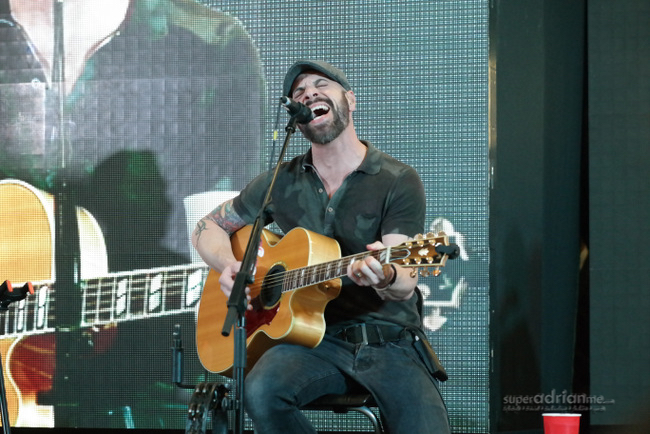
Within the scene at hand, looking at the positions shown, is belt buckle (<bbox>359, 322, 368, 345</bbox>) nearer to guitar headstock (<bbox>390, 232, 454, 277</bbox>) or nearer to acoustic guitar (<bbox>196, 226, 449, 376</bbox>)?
acoustic guitar (<bbox>196, 226, 449, 376</bbox>)

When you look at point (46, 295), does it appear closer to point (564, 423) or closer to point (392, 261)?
point (392, 261)

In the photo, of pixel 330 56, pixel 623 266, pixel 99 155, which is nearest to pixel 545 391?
pixel 623 266

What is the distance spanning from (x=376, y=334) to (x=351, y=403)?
0.83 feet

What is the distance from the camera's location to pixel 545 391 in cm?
379

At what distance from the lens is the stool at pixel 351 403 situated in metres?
2.45

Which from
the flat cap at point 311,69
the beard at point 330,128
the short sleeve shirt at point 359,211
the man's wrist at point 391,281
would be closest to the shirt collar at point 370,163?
the short sleeve shirt at point 359,211

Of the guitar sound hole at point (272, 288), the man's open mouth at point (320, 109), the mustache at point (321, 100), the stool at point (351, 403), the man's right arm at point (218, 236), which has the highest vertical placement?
the mustache at point (321, 100)

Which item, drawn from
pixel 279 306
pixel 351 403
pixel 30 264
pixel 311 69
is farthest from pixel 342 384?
pixel 30 264

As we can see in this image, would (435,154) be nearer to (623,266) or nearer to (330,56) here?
(330,56)

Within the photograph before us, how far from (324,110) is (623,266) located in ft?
5.82

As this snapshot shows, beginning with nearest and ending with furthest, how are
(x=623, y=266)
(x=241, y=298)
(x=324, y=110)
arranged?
(x=241, y=298), (x=324, y=110), (x=623, y=266)

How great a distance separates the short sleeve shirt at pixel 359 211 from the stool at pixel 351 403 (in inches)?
9.8

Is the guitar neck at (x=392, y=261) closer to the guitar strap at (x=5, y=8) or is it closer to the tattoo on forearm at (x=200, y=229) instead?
the tattoo on forearm at (x=200, y=229)

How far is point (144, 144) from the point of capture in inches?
167
